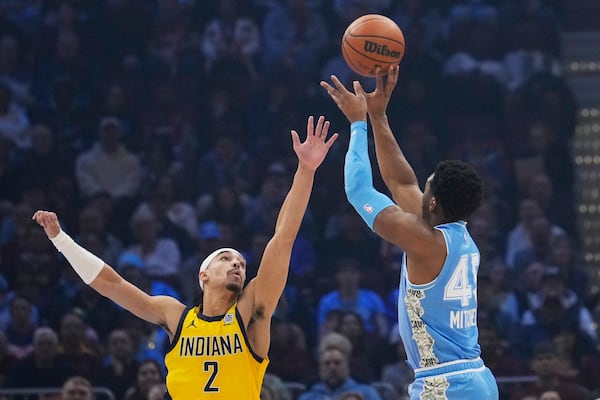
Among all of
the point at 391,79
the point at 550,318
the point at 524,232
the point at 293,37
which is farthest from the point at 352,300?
the point at 391,79

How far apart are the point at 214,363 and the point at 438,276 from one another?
1385 mm

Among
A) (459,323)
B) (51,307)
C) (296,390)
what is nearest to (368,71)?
(459,323)

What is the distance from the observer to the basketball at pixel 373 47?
718 cm

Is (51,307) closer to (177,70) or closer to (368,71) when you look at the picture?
(177,70)

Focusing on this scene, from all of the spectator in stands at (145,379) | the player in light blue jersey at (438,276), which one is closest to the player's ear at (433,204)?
the player in light blue jersey at (438,276)

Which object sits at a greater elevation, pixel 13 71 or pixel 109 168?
pixel 13 71

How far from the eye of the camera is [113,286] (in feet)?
23.0

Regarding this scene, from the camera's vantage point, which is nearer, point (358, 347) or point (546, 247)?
point (358, 347)

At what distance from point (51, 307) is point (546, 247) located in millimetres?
5069

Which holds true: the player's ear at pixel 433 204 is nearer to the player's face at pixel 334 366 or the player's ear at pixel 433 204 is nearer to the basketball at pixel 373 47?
the basketball at pixel 373 47

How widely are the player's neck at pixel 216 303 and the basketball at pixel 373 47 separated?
1.52m

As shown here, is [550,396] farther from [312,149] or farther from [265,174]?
[265,174]

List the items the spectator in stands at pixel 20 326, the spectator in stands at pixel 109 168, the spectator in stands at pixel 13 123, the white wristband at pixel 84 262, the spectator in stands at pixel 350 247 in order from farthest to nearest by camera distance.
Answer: the spectator in stands at pixel 13 123 < the spectator in stands at pixel 109 168 < the spectator in stands at pixel 350 247 < the spectator in stands at pixel 20 326 < the white wristband at pixel 84 262

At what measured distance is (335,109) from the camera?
47.0ft
